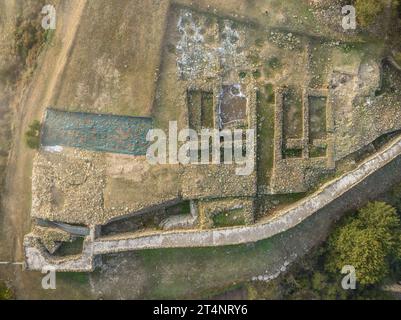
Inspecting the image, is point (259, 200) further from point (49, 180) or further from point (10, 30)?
point (10, 30)

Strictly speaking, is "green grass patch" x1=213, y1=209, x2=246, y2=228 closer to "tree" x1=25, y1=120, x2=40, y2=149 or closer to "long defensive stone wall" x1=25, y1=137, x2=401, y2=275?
"long defensive stone wall" x1=25, y1=137, x2=401, y2=275

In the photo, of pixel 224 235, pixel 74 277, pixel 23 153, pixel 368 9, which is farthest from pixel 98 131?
pixel 368 9

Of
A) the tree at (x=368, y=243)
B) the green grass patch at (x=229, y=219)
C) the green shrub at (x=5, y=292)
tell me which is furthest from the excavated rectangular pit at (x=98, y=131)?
the tree at (x=368, y=243)

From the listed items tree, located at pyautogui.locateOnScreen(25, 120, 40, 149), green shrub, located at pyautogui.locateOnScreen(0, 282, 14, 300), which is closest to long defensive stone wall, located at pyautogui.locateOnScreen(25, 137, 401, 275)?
green shrub, located at pyautogui.locateOnScreen(0, 282, 14, 300)

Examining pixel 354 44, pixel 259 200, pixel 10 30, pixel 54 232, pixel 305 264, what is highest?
pixel 10 30

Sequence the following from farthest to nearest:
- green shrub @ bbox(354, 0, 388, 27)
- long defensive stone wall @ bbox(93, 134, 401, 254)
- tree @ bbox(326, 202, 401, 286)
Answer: long defensive stone wall @ bbox(93, 134, 401, 254), tree @ bbox(326, 202, 401, 286), green shrub @ bbox(354, 0, 388, 27)
